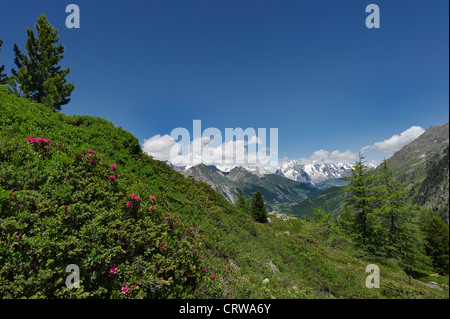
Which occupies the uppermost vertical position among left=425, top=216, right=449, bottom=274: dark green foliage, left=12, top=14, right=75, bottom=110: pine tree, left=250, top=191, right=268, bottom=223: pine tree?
left=12, top=14, right=75, bottom=110: pine tree

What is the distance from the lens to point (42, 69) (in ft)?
78.5

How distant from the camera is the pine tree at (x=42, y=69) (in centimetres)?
2248

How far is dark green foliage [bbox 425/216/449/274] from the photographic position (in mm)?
31922

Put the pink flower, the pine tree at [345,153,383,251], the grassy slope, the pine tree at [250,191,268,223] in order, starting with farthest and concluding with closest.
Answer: the pine tree at [250,191,268,223] → the pine tree at [345,153,383,251] → the pink flower → the grassy slope

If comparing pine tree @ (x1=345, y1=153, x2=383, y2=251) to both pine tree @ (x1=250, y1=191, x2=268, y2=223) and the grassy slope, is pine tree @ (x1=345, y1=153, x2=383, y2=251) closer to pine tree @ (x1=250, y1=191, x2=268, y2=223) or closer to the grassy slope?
the grassy slope

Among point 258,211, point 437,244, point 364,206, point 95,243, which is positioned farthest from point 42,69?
point 437,244

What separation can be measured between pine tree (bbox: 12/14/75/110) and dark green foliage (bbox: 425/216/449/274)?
63634mm

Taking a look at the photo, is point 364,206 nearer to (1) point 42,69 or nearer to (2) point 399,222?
(2) point 399,222

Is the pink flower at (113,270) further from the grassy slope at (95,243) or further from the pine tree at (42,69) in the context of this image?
the pine tree at (42,69)

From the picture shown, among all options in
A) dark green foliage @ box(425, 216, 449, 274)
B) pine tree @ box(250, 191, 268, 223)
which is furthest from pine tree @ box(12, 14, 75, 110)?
dark green foliage @ box(425, 216, 449, 274)

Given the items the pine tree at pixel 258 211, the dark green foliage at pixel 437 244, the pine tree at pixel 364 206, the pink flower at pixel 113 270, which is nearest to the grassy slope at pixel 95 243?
the pink flower at pixel 113 270
